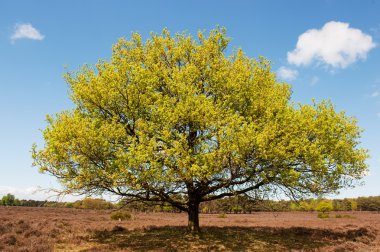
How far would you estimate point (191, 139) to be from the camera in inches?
873

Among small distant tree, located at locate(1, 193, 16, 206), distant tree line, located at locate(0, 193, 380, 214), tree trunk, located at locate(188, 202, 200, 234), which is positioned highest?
small distant tree, located at locate(1, 193, 16, 206)

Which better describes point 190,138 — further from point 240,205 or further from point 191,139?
point 240,205

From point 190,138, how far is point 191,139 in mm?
119

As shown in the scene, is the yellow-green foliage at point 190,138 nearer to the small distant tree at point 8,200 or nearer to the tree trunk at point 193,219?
the tree trunk at point 193,219

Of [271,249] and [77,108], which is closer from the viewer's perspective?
[271,249]

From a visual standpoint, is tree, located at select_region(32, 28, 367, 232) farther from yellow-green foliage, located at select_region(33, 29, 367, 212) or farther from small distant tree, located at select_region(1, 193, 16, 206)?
small distant tree, located at select_region(1, 193, 16, 206)

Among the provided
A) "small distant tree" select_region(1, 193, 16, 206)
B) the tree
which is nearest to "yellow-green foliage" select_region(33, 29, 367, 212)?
the tree

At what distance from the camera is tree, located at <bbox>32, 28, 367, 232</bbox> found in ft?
62.1

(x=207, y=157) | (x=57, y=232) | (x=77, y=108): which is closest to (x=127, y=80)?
(x=77, y=108)

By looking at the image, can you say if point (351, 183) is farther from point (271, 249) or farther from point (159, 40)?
point (159, 40)

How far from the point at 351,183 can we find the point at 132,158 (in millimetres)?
14816

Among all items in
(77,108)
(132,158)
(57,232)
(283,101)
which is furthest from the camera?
(57,232)

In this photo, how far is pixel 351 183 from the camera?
22.9 meters

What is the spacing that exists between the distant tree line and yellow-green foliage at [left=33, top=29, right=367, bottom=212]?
1.85 metres
